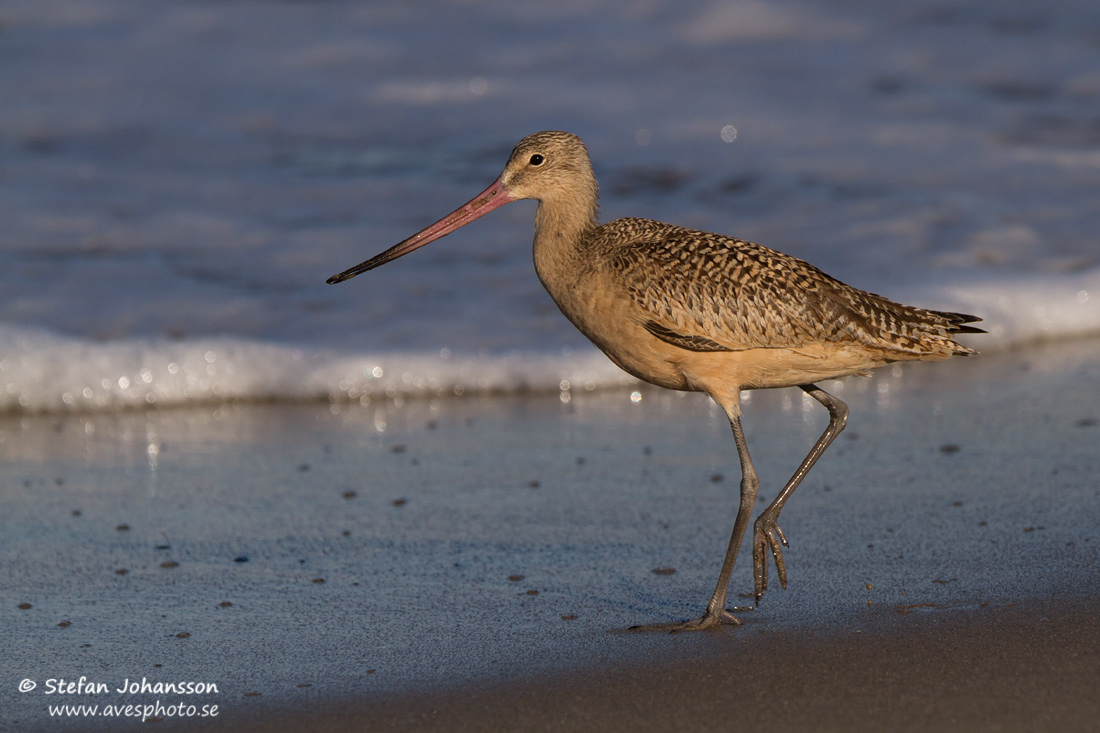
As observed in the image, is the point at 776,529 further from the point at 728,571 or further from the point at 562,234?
the point at 562,234

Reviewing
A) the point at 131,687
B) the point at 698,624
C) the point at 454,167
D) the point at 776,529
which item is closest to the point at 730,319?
the point at 776,529

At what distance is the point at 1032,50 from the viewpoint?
11.7m

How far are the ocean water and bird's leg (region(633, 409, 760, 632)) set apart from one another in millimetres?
2449

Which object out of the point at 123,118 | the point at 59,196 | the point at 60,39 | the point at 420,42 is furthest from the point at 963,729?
the point at 60,39

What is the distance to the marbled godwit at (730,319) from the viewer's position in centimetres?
419

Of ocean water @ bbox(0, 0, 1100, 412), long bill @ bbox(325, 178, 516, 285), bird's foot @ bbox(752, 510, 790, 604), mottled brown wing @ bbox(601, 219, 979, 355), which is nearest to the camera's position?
bird's foot @ bbox(752, 510, 790, 604)

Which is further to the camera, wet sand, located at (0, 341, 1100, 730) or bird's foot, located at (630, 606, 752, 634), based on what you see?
bird's foot, located at (630, 606, 752, 634)

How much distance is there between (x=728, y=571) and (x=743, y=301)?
866mm

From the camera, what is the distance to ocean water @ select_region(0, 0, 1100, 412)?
276 inches

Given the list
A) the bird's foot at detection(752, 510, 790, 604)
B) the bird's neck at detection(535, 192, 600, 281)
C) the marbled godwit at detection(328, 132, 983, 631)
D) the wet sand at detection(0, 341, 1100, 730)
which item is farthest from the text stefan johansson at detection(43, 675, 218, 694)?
the bird's neck at detection(535, 192, 600, 281)

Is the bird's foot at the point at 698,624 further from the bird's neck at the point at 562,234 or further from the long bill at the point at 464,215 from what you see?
the long bill at the point at 464,215

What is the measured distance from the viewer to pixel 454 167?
10.1m

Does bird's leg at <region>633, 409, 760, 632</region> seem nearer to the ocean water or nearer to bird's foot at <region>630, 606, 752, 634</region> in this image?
bird's foot at <region>630, 606, 752, 634</region>

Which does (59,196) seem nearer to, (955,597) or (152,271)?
(152,271)
